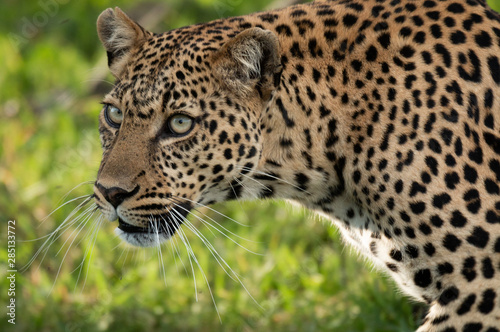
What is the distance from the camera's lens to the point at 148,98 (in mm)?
5398

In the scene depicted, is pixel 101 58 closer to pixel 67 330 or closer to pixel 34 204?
pixel 34 204

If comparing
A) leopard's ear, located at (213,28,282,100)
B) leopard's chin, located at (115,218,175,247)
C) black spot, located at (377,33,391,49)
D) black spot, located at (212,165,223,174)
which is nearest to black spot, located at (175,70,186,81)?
leopard's ear, located at (213,28,282,100)

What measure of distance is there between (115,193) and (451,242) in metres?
2.21

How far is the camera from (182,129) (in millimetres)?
5438

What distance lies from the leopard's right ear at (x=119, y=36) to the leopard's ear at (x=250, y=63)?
2.73 feet

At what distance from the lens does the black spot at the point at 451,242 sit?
499 centimetres

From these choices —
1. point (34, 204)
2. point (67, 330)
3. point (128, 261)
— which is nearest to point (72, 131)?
point (34, 204)

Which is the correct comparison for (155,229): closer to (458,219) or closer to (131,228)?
(131,228)

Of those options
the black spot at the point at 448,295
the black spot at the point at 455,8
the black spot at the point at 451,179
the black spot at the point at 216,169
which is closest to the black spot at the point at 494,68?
the black spot at the point at 455,8

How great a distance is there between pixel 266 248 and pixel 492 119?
3759 millimetres

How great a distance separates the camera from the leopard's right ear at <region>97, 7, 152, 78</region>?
598 centimetres

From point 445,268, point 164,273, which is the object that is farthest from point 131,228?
point 445,268

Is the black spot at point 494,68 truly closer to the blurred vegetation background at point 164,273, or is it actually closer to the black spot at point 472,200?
the black spot at point 472,200

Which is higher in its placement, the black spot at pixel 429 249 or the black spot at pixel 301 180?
the black spot at pixel 301 180
